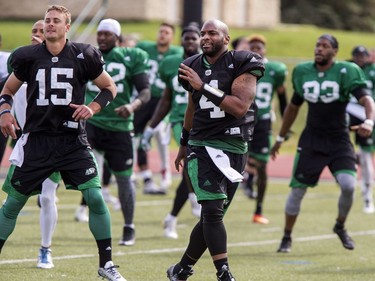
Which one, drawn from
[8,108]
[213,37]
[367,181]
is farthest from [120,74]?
[367,181]

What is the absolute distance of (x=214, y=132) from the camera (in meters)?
7.26

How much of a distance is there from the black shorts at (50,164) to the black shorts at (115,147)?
2.45 metres

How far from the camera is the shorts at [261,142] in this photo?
40.0ft

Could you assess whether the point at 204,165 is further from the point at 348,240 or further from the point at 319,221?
the point at 319,221

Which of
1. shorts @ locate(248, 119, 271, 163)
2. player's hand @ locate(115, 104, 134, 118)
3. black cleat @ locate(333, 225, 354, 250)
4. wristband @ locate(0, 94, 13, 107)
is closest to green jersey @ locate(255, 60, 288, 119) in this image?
shorts @ locate(248, 119, 271, 163)

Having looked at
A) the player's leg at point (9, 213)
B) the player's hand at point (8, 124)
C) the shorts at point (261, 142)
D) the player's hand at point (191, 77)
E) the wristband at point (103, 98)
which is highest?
the player's hand at point (191, 77)

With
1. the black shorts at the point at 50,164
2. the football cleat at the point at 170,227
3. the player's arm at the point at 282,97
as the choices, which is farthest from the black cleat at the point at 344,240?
the black shorts at the point at 50,164

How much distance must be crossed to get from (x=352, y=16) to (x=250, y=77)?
130 ft

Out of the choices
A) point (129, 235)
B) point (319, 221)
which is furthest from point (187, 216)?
point (129, 235)

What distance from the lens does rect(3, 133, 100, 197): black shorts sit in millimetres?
7402

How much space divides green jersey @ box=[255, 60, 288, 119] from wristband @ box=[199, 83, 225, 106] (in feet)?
16.5

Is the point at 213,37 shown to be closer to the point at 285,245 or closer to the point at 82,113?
the point at 82,113

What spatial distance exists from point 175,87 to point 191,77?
359cm

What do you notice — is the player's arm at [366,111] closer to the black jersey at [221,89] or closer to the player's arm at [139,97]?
the black jersey at [221,89]
